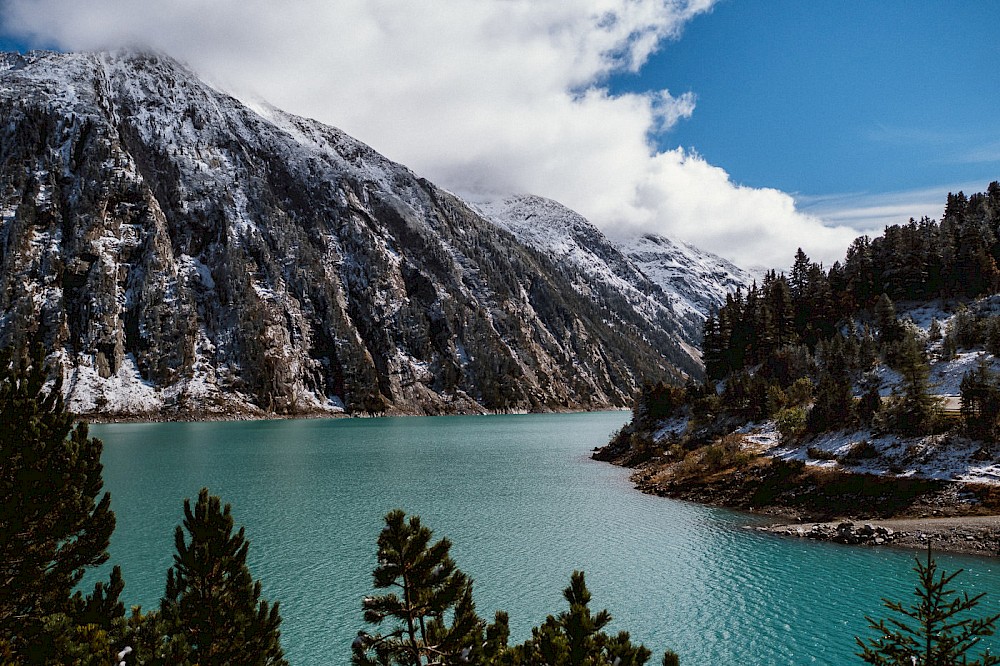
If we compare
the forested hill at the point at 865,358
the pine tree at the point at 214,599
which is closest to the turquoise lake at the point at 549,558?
the pine tree at the point at 214,599

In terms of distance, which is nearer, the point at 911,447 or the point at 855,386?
the point at 911,447

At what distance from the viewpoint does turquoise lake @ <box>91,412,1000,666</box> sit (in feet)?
79.5

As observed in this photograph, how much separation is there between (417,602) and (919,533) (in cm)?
3566

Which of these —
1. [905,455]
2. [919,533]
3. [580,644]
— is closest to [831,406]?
[905,455]

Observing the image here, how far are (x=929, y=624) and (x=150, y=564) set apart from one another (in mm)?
36311

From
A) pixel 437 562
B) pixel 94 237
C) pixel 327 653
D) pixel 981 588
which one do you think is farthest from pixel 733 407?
pixel 94 237

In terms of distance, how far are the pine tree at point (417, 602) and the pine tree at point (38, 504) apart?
820 centimetres

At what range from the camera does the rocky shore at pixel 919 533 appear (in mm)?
33281

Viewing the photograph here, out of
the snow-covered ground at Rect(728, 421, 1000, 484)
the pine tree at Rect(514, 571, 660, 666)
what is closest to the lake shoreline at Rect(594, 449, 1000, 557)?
the snow-covered ground at Rect(728, 421, 1000, 484)

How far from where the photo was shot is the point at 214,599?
14.7 meters

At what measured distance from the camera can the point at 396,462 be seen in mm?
78375

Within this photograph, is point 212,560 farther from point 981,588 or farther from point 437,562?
point 981,588

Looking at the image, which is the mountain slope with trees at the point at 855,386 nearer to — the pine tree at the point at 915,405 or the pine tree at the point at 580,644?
the pine tree at the point at 915,405

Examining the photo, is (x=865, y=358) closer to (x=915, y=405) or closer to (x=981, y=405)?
(x=915, y=405)
